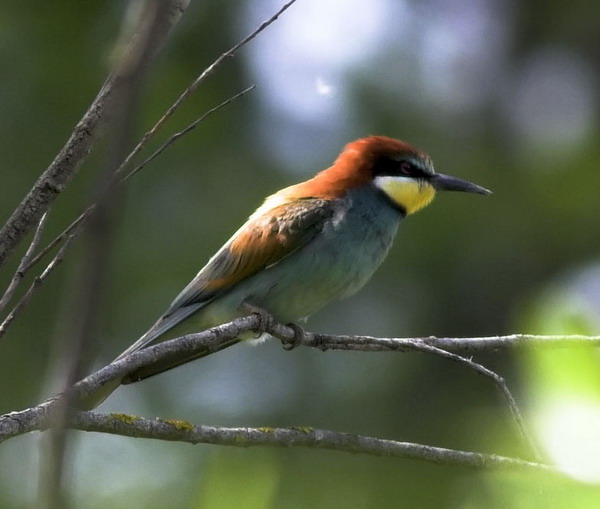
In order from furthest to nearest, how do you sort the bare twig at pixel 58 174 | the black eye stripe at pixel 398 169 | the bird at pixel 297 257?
1. the black eye stripe at pixel 398 169
2. the bird at pixel 297 257
3. the bare twig at pixel 58 174

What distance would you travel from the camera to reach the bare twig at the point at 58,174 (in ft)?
5.38

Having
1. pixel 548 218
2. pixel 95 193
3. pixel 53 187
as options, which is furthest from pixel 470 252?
pixel 95 193

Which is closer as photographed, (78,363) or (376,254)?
(78,363)

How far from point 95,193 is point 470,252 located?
172 inches

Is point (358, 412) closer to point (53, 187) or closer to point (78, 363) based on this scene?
point (53, 187)

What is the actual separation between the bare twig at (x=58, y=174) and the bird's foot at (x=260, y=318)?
3.26ft

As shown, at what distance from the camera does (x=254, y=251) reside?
→ 303 cm

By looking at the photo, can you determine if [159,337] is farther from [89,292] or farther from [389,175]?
[89,292]

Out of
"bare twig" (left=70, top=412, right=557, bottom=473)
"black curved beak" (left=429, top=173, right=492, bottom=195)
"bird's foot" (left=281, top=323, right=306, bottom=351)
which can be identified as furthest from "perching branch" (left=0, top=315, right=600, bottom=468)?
"black curved beak" (left=429, top=173, right=492, bottom=195)

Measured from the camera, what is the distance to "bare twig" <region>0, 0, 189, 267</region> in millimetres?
1641

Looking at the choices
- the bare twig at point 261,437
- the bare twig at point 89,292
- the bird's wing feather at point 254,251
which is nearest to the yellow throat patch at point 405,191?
the bird's wing feather at point 254,251

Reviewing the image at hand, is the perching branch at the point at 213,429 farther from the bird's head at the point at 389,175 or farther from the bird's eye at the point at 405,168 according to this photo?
the bird's eye at the point at 405,168

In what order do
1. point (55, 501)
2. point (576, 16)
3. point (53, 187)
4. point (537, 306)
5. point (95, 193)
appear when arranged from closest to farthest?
point (55, 501)
point (95, 193)
point (537, 306)
point (53, 187)
point (576, 16)

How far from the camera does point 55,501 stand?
69 centimetres
